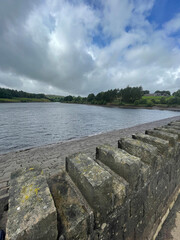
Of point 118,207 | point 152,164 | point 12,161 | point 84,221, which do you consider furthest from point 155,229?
point 12,161

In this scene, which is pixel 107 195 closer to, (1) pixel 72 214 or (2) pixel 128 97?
(1) pixel 72 214

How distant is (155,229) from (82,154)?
2.09m

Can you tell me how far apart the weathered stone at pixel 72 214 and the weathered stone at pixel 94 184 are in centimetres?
9

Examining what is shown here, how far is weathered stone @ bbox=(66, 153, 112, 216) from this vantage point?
1011 mm

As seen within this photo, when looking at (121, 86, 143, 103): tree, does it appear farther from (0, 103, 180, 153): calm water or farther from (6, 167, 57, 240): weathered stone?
(6, 167, 57, 240): weathered stone

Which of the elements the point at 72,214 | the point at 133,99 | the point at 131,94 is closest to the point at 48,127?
the point at 72,214

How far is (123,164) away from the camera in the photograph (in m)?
1.33

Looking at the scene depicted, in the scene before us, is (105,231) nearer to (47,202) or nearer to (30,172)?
(47,202)

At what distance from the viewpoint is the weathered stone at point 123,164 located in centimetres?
130

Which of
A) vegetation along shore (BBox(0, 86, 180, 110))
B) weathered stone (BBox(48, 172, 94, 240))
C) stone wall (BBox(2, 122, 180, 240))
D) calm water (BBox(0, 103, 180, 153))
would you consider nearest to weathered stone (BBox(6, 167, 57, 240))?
stone wall (BBox(2, 122, 180, 240))

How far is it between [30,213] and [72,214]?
0.36m

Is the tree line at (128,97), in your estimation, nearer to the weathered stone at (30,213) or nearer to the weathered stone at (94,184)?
the weathered stone at (94,184)

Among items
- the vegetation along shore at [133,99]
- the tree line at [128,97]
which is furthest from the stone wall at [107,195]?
the tree line at [128,97]

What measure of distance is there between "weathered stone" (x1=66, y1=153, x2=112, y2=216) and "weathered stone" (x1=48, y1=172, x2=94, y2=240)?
9 cm
